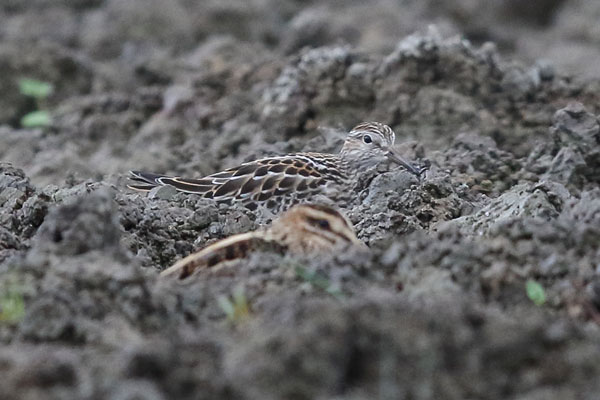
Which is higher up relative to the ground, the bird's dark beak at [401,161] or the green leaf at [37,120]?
the green leaf at [37,120]

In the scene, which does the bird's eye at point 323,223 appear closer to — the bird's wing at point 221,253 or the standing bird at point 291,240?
the standing bird at point 291,240

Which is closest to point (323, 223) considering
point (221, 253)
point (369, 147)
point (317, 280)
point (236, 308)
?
point (221, 253)

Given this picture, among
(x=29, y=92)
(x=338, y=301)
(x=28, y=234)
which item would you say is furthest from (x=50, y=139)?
(x=338, y=301)

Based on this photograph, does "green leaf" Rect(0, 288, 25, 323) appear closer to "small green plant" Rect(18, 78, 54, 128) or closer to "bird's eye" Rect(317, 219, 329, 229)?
"bird's eye" Rect(317, 219, 329, 229)

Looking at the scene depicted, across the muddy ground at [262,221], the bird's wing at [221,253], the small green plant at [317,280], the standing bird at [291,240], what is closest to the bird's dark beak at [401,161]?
the muddy ground at [262,221]

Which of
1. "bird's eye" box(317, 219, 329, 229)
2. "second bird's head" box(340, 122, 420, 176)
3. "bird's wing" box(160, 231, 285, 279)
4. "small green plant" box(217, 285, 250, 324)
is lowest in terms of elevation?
"small green plant" box(217, 285, 250, 324)

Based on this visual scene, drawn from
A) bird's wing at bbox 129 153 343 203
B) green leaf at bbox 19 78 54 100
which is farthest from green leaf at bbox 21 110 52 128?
bird's wing at bbox 129 153 343 203

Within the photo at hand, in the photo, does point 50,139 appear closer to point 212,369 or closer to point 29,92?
point 29,92
